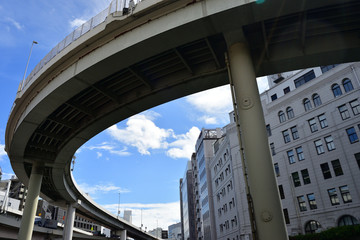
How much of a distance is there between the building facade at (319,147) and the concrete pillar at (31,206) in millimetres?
29408

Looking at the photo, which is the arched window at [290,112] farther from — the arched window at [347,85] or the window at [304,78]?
the arched window at [347,85]

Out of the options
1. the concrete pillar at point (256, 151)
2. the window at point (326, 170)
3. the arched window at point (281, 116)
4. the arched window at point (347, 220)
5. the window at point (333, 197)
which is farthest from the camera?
the arched window at point (281, 116)

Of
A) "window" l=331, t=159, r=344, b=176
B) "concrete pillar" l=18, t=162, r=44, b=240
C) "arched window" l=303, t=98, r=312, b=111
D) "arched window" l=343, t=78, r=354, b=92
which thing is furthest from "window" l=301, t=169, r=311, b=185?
"concrete pillar" l=18, t=162, r=44, b=240

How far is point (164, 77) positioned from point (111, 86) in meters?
3.08

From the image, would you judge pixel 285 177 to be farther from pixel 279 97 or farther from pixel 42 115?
pixel 42 115

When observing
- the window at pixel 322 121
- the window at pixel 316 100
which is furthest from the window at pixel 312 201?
the window at pixel 316 100

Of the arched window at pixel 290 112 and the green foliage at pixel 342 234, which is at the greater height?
the arched window at pixel 290 112

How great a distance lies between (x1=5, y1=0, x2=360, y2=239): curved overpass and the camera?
1112 cm

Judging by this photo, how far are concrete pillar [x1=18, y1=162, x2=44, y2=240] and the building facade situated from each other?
29408 mm

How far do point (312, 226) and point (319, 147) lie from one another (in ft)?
31.2

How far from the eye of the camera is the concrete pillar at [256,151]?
8891 millimetres

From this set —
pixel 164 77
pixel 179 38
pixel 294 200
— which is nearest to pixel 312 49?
pixel 179 38

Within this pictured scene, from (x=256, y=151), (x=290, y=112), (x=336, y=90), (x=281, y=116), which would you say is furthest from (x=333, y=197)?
(x=256, y=151)

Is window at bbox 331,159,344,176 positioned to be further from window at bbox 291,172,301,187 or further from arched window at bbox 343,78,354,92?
arched window at bbox 343,78,354,92
